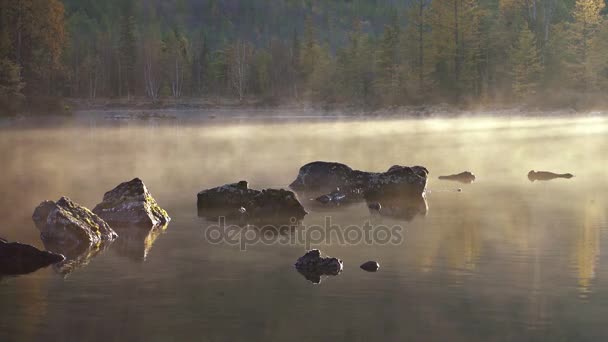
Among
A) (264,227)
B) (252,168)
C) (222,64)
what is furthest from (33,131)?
(222,64)

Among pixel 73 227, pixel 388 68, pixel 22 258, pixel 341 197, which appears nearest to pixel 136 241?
pixel 73 227

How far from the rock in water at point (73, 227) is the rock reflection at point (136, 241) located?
0.38 metres

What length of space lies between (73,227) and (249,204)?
555cm

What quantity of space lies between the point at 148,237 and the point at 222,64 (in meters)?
155

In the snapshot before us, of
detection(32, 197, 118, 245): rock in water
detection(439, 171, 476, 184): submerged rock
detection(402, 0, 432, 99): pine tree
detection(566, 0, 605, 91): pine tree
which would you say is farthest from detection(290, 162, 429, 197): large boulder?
detection(566, 0, 605, 91): pine tree

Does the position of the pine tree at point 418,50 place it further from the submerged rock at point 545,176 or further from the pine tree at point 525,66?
the submerged rock at point 545,176

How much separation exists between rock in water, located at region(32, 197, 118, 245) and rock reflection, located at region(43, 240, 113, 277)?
192 mm

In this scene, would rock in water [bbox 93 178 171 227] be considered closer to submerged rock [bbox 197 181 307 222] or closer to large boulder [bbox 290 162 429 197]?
submerged rock [bbox 197 181 307 222]

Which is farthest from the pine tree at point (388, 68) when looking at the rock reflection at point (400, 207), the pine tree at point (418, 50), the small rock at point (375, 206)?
the small rock at point (375, 206)

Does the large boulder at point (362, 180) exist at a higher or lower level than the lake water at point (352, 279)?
higher

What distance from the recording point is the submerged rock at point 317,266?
15.6 meters

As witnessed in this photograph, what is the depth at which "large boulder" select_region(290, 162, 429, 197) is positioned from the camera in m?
26.6

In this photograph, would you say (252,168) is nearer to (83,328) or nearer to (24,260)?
(24,260)

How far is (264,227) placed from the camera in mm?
20953
